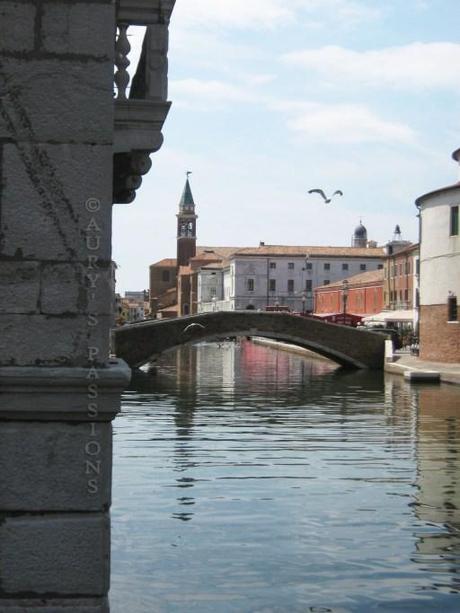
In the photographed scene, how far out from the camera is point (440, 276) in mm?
32562

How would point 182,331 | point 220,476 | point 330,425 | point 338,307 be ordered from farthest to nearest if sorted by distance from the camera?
point 338,307 → point 182,331 → point 330,425 → point 220,476

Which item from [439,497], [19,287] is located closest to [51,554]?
[19,287]

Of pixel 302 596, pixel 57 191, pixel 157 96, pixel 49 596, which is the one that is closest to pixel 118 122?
pixel 157 96

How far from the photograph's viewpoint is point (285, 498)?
11.0 metres

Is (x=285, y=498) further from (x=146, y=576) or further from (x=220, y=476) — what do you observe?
(x=146, y=576)

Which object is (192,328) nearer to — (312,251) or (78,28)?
(78,28)

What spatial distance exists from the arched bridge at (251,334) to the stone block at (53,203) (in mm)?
29575

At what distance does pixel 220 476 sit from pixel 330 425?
6.52 metres

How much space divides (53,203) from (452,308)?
29324 millimetres

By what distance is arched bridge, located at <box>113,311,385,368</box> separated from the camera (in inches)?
1342

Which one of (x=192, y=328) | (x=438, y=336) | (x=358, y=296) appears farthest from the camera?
(x=358, y=296)

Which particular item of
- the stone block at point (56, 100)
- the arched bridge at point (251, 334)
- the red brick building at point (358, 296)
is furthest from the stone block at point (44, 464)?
the red brick building at point (358, 296)

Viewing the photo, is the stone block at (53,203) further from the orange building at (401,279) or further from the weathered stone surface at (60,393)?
the orange building at (401,279)

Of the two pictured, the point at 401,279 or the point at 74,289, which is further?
the point at 401,279
